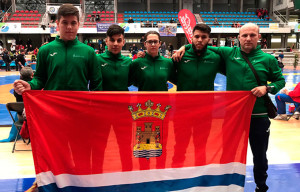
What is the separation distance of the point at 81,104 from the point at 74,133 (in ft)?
0.99

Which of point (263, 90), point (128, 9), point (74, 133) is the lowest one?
point (74, 133)

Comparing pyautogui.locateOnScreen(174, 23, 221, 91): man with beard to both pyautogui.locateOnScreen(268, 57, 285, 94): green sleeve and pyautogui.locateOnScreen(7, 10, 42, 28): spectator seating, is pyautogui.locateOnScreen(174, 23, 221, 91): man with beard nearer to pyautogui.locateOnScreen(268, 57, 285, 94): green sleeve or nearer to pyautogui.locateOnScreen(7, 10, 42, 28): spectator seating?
pyautogui.locateOnScreen(268, 57, 285, 94): green sleeve

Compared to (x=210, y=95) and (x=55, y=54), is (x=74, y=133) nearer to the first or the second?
(x=55, y=54)

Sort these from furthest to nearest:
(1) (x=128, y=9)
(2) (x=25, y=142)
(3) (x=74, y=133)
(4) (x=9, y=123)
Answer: (1) (x=128, y=9) → (4) (x=9, y=123) → (2) (x=25, y=142) → (3) (x=74, y=133)

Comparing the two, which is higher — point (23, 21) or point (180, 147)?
point (23, 21)

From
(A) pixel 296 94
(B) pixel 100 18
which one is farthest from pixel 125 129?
(B) pixel 100 18

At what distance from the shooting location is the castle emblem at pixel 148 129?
260 cm

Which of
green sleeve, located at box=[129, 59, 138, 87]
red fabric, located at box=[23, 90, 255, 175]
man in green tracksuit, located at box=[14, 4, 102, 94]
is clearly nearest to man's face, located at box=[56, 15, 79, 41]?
man in green tracksuit, located at box=[14, 4, 102, 94]

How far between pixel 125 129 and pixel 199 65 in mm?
1139

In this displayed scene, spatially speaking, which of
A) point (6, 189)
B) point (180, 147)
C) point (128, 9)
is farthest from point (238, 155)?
point (128, 9)

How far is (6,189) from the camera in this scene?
9.91 ft

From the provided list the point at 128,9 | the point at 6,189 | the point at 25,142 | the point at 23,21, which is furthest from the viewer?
the point at 128,9

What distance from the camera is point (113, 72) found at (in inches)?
115

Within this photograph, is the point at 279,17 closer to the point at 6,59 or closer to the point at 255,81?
the point at 6,59
